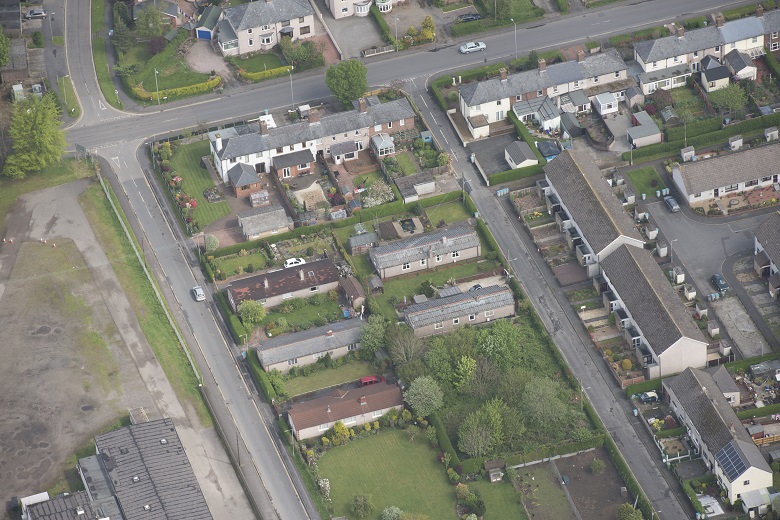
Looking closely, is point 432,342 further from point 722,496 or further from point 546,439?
point 722,496

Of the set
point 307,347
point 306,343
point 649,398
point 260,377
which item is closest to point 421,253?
point 306,343

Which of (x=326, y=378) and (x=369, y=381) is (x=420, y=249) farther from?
(x=326, y=378)

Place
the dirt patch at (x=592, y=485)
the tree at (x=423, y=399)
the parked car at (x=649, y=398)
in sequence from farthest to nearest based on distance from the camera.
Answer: the parked car at (x=649, y=398), the tree at (x=423, y=399), the dirt patch at (x=592, y=485)

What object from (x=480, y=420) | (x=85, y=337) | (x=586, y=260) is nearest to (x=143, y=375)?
(x=85, y=337)

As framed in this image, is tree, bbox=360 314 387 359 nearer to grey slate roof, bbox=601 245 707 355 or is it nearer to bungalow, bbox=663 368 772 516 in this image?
grey slate roof, bbox=601 245 707 355

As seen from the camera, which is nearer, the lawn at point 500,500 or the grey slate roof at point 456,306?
the lawn at point 500,500

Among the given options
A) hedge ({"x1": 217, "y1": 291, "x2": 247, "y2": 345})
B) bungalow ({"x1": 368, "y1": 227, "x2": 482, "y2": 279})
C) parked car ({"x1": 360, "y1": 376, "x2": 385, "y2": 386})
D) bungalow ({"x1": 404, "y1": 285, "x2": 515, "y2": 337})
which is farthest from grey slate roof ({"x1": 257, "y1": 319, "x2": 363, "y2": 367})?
bungalow ({"x1": 368, "y1": 227, "x2": 482, "y2": 279})

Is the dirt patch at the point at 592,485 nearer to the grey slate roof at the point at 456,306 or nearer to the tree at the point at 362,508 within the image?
the tree at the point at 362,508

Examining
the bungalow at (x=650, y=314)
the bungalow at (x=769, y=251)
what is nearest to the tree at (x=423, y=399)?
the bungalow at (x=650, y=314)
